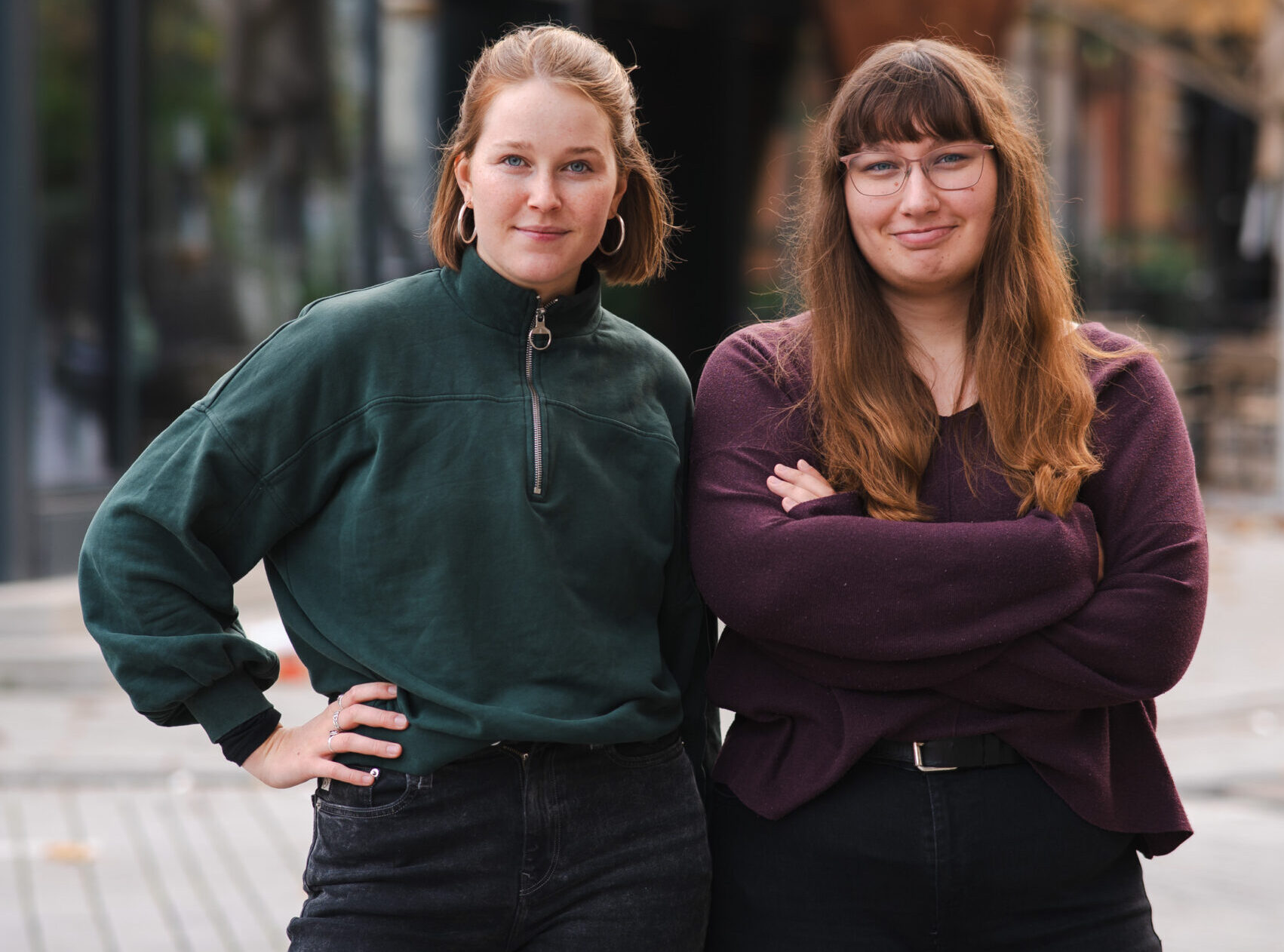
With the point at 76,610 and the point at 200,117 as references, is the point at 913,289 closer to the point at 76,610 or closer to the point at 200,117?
the point at 76,610

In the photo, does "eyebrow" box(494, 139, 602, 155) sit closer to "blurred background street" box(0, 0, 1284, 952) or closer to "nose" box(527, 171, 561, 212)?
"nose" box(527, 171, 561, 212)

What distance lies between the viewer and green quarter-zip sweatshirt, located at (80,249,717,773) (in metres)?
2.30

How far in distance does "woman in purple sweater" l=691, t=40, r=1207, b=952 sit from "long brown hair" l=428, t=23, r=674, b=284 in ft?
0.81

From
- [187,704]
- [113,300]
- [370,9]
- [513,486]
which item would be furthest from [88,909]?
[370,9]

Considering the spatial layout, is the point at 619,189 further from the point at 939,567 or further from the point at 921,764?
the point at 921,764

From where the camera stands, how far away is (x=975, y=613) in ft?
7.68

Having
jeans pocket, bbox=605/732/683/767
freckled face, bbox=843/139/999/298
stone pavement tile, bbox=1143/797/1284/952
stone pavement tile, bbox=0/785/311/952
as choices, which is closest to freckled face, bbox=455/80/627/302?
freckled face, bbox=843/139/999/298

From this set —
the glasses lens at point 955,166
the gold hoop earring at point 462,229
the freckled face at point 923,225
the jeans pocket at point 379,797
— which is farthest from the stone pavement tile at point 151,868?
the glasses lens at point 955,166

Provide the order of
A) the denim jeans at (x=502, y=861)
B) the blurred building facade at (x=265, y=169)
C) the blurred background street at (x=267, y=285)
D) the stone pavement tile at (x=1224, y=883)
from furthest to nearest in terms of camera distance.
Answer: the blurred building facade at (x=265, y=169) → the blurred background street at (x=267, y=285) → the stone pavement tile at (x=1224, y=883) → the denim jeans at (x=502, y=861)

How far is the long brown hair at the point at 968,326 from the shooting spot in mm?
2447

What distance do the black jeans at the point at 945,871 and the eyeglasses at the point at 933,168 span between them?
0.87 meters

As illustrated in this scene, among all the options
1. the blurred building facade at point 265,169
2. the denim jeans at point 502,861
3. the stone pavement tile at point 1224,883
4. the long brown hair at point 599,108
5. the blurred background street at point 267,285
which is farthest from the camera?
the blurred building facade at point 265,169

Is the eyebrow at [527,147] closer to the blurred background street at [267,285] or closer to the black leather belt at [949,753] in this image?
the blurred background street at [267,285]

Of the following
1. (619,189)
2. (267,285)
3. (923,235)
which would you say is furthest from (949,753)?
(267,285)
